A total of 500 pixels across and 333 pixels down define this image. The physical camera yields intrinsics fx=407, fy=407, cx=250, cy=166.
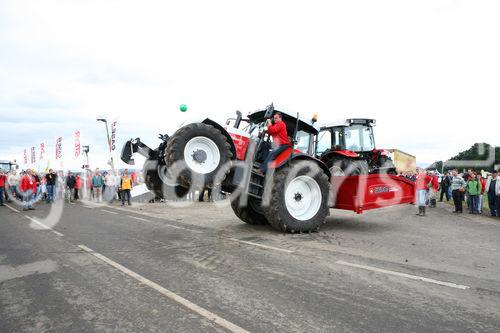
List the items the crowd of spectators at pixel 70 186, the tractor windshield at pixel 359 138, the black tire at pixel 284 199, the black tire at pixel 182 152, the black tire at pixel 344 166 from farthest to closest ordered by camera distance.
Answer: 1. the crowd of spectators at pixel 70 186
2. the tractor windshield at pixel 359 138
3. the black tire at pixel 344 166
4. the black tire at pixel 284 199
5. the black tire at pixel 182 152

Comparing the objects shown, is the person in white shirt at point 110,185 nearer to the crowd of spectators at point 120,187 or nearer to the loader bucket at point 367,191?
the crowd of spectators at point 120,187

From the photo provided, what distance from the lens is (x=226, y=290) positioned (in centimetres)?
466

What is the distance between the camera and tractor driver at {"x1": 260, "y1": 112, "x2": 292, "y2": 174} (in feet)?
27.3

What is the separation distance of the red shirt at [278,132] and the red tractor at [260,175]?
0.93 feet

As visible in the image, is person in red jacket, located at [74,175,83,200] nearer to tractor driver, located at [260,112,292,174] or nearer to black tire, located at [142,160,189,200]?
black tire, located at [142,160,189,200]

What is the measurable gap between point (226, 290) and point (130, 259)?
90.5 inches

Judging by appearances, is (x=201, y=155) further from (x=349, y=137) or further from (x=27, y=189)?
(x=27, y=189)

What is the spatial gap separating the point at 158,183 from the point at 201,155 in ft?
4.88

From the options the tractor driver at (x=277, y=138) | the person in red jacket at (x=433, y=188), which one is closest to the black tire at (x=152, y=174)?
the tractor driver at (x=277, y=138)

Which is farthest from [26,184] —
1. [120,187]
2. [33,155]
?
[33,155]

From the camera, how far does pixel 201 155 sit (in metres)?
7.39

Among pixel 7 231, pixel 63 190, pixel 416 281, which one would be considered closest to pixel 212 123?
pixel 416 281

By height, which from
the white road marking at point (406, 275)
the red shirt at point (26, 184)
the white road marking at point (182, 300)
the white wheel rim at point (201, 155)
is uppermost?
the white wheel rim at point (201, 155)

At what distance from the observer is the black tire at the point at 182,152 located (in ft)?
23.6
